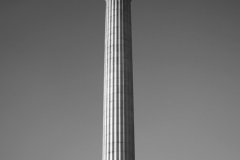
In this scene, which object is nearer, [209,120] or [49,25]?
[209,120]

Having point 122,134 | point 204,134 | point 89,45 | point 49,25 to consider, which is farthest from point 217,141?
point 49,25

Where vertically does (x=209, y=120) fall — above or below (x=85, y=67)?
below

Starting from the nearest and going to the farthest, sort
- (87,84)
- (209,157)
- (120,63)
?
(120,63)
(209,157)
(87,84)

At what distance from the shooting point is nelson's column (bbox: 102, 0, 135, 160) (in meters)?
26.5

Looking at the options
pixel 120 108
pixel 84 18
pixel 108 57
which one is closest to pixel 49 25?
pixel 84 18

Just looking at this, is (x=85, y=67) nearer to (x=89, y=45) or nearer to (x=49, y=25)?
(x=89, y=45)

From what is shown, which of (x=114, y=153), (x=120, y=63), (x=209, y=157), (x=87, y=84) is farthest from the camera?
(x=87, y=84)

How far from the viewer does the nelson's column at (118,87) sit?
26.5m

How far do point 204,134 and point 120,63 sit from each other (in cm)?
1012

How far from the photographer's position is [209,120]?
34344 mm

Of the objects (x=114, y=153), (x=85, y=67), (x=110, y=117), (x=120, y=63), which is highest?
(x=85, y=67)

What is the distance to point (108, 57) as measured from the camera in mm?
28656

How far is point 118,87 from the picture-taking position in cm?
2772

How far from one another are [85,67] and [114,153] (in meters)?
12.8
